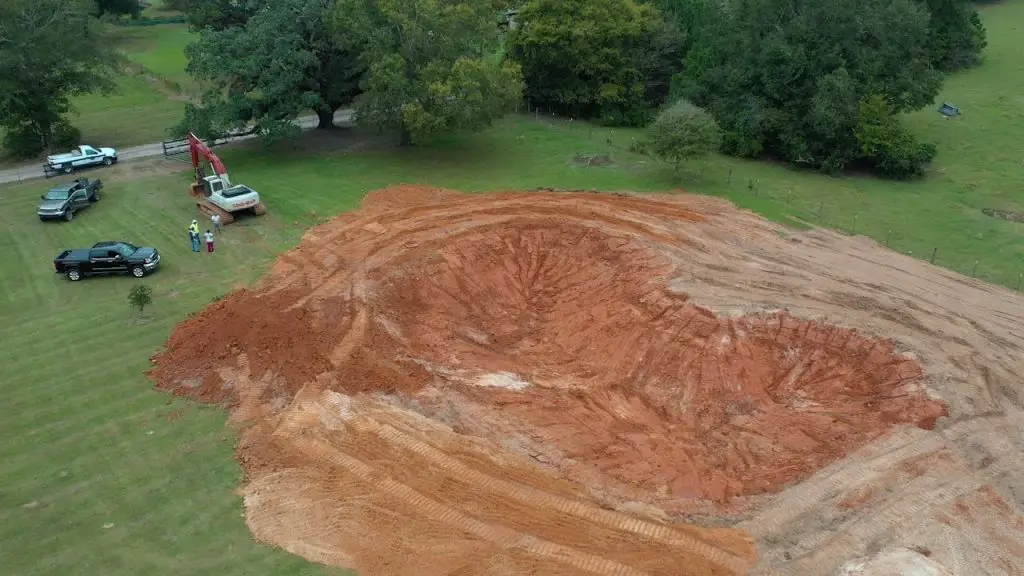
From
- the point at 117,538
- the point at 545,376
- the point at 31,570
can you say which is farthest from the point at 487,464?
the point at 31,570

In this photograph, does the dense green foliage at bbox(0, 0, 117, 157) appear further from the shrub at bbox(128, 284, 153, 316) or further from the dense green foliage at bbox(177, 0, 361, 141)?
the shrub at bbox(128, 284, 153, 316)

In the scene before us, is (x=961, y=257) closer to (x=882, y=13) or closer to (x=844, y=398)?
(x=844, y=398)

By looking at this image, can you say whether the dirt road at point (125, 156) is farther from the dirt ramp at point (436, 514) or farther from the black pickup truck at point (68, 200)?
the dirt ramp at point (436, 514)

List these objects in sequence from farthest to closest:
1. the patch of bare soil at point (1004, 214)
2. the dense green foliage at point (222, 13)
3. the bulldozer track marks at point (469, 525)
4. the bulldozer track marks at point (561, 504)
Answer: the dense green foliage at point (222, 13), the patch of bare soil at point (1004, 214), the bulldozer track marks at point (561, 504), the bulldozer track marks at point (469, 525)

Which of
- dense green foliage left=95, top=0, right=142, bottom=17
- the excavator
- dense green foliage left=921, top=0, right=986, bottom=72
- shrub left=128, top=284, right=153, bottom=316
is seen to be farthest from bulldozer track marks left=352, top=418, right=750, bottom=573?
dense green foliage left=95, top=0, right=142, bottom=17

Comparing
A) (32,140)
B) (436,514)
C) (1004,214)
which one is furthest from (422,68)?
(1004,214)

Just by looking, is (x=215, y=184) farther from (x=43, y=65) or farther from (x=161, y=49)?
(x=161, y=49)

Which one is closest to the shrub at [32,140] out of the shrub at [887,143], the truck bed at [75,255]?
the truck bed at [75,255]
